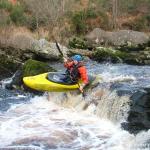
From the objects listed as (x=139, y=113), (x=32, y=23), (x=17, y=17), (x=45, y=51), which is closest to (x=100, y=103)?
(x=139, y=113)

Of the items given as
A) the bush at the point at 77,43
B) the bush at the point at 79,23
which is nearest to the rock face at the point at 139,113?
the bush at the point at 77,43

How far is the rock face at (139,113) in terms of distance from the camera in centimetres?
1029

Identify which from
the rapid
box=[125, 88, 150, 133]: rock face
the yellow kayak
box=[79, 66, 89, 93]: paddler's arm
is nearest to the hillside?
the rapid

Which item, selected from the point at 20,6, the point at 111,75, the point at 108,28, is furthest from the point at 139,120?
the point at 20,6

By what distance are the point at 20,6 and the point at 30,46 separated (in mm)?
9432

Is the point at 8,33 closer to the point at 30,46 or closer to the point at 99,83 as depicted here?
the point at 30,46

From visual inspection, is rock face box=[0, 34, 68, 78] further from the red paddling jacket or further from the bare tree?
the bare tree

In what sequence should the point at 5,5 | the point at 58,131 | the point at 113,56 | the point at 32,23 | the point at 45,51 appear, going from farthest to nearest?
the point at 5,5 → the point at 32,23 → the point at 113,56 → the point at 45,51 → the point at 58,131

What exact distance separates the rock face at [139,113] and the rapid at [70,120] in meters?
0.20

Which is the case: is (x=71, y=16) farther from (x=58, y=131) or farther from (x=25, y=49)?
(x=58, y=131)

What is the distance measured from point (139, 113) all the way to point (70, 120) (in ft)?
6.46

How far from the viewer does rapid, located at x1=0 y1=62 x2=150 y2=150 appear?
9.80 meters

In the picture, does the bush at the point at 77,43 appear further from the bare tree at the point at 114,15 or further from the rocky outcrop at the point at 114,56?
the bare tree at the point at 114,15

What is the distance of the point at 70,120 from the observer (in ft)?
38.3
